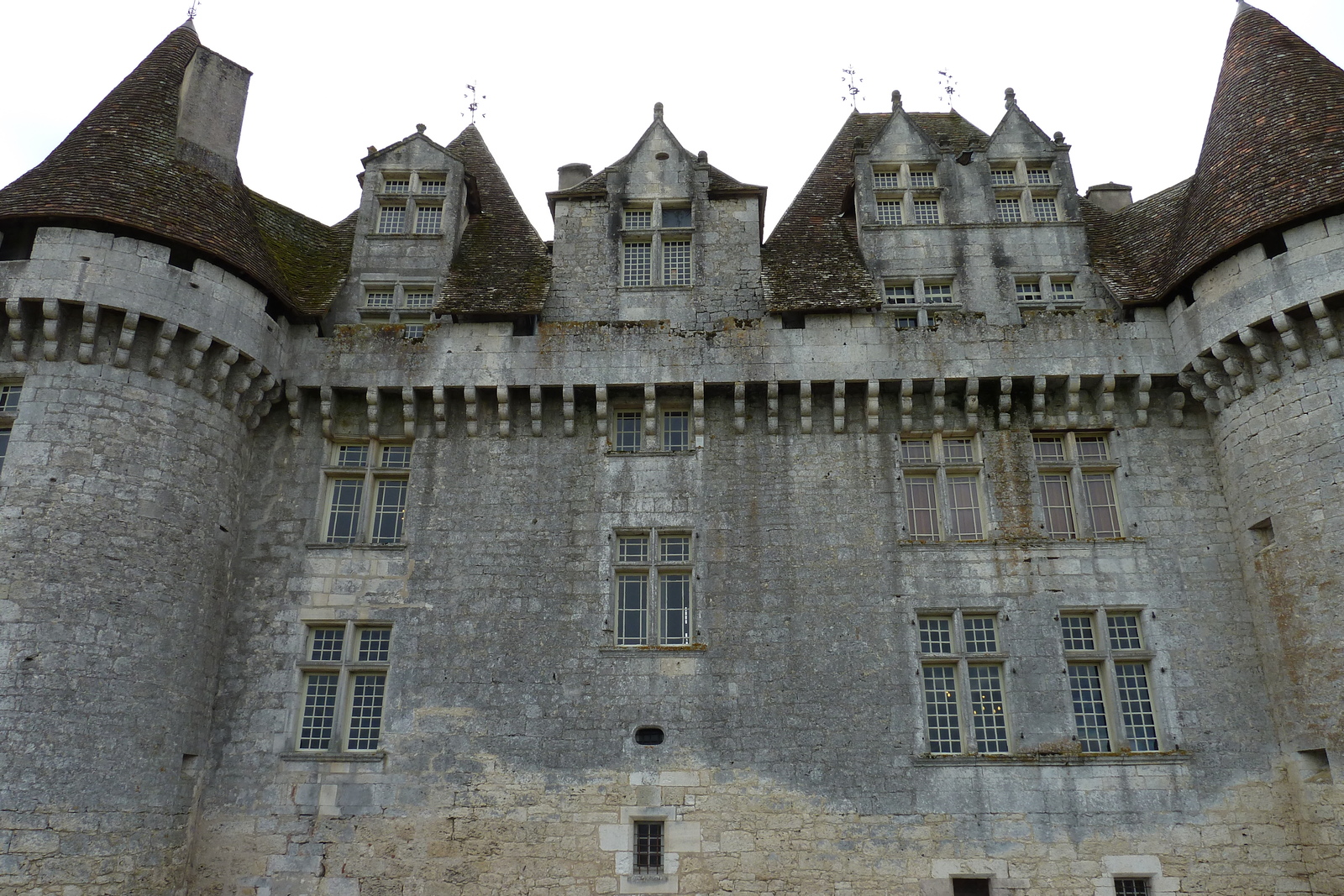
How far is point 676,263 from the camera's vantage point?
642 inches

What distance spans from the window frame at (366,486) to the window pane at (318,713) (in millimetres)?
2051

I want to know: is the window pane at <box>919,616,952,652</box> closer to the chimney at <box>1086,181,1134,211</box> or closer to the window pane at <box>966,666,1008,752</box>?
the window pane at <box>966,666,1008,752</box>

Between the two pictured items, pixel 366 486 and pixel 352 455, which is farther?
pixel 352 455

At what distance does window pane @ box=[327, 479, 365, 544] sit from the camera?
47.9 feet

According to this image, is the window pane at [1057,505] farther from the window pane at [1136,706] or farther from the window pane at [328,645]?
the window pane at [328,645]

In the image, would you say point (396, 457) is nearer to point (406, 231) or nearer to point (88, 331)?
point (406, 231)

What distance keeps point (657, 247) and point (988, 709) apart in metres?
9.07

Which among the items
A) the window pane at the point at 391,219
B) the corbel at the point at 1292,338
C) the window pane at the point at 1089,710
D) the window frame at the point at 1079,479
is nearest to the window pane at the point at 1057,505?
the window frame at the point at 1079,479

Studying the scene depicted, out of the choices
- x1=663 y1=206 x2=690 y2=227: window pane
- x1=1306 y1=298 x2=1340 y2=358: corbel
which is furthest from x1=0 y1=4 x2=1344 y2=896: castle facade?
x1=663 y1=206 x2=690 y2=227: window pane

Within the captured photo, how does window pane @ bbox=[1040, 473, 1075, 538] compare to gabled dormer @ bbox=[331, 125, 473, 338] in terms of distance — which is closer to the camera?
window pane @ bbox=[1040, 473, 1075, 538]

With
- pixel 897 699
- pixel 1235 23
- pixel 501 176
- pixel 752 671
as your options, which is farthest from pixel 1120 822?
pixel 501 176

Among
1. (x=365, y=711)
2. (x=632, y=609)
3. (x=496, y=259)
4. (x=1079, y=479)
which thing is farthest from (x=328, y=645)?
(x=1079, y=479)

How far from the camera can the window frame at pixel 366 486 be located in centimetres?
1450

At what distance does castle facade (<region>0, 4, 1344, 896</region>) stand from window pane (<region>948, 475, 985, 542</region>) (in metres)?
0.07
